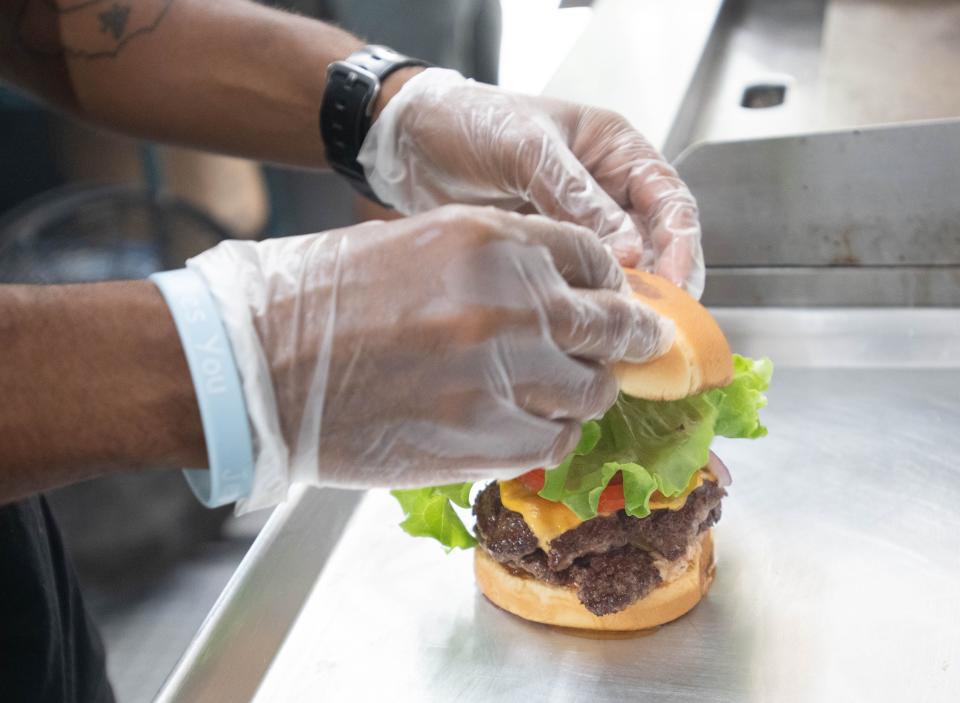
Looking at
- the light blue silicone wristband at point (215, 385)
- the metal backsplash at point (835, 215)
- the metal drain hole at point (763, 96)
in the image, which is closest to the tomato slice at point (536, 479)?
the light blue silicone wristband at point (215, 385)

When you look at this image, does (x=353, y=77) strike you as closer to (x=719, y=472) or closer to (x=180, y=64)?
(x=180, y=64)

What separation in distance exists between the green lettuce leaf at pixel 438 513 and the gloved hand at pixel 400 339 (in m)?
0.44

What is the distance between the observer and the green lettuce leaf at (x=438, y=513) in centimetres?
164

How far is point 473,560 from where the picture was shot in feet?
5.74

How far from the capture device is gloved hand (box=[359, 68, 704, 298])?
1.63m

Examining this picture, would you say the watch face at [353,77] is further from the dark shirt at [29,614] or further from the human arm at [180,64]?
the dark shirt at [29,614]

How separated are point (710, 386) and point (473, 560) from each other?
0.52m

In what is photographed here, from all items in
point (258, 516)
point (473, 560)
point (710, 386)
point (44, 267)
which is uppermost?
point (710, 386)

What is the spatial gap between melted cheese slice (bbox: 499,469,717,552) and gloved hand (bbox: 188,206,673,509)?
→ 1.27ft

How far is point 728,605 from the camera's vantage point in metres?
1.59

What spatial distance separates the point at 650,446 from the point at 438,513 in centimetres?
36

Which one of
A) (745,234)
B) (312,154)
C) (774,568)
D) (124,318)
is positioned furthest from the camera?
(745,234)

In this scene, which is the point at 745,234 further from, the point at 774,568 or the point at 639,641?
the point at 639,641

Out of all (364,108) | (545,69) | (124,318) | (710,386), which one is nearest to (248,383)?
(124,318)
